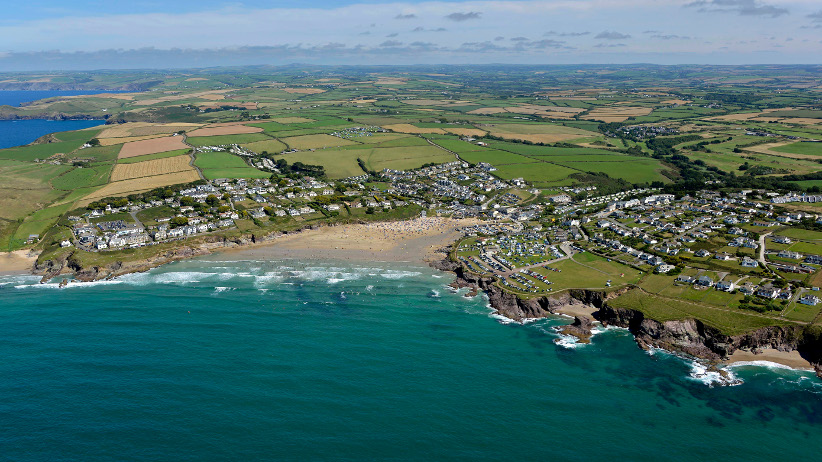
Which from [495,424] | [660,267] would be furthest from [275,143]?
[495,424]

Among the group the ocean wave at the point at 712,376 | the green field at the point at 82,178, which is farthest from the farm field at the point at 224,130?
the ocean wave at the point at 712,376

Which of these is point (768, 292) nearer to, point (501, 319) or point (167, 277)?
point (501, 319)

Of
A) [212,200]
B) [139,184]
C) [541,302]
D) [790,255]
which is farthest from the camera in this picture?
[139,184]

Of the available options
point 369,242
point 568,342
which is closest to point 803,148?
point 369,242

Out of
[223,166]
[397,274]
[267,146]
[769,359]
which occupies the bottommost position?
[397,274]

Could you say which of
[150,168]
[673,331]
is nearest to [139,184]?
[150,168]

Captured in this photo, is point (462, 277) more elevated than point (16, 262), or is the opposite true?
point (462, 277)

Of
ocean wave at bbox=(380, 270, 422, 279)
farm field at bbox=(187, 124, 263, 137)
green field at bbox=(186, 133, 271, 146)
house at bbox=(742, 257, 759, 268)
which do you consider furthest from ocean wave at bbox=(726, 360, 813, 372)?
farm field at bbox=(187, 124, 263, 137)

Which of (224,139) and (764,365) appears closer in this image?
(764,365)

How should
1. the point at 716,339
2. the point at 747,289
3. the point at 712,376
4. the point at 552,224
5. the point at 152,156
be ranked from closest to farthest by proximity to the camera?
the point at 712,376 → the point at 716,339 → the point at 747,289 → the point at 552,224 → the point at 152,156
